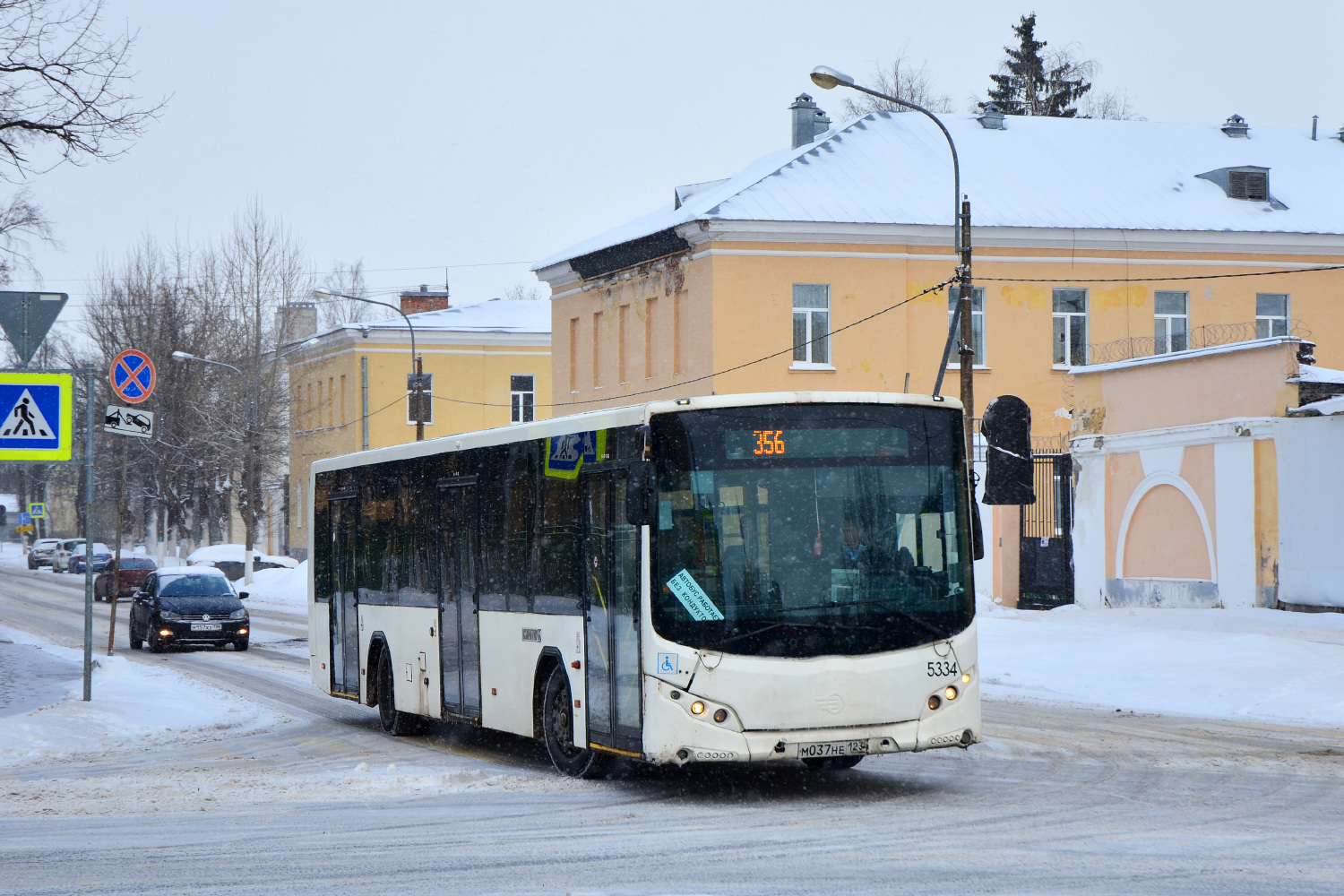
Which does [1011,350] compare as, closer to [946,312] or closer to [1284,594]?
[946,312]

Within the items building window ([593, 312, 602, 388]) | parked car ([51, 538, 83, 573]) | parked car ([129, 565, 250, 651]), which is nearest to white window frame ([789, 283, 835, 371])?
building window ([593, 312, 602, 388])

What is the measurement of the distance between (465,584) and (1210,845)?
7.28 metres

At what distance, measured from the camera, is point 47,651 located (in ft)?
92.0

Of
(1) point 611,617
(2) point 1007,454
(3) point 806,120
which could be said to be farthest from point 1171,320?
(1) point 611,617

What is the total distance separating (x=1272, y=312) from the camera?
45.3 meters

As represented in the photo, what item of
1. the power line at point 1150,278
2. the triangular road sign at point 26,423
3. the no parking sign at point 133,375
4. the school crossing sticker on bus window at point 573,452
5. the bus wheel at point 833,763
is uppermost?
the power line at point 1150,278

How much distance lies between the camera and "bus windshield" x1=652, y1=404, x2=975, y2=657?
11125mm

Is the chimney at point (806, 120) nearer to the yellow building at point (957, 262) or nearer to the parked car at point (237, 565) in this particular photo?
the yellow building at point (957, 262)

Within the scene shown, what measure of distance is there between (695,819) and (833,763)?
293 cm

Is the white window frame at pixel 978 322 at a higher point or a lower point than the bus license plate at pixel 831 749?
higher

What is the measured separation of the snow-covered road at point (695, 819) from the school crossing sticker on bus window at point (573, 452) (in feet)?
7.25

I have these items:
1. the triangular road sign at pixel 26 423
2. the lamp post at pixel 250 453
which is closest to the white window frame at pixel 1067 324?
the lamp post at pixel 250 453

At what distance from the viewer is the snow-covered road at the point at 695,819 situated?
8305 millimetres

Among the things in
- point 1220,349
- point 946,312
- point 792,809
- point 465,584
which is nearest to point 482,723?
point 465,584
